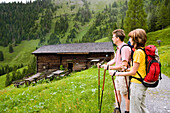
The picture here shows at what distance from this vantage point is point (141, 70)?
2182 mm

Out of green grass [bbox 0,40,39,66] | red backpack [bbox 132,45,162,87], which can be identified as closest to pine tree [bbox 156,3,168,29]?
red backpack [bbox 132,45,162,87]

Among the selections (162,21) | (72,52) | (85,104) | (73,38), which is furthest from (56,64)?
(73,38)

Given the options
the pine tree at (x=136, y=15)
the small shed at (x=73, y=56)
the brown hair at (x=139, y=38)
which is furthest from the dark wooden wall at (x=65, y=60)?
the pine tree at (x=136, y=15)

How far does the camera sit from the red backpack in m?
1.98

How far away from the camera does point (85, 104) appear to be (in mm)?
4129

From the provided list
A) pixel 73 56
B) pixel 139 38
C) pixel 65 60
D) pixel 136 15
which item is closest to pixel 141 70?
pixel 139 38

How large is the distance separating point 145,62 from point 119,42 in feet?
3.28

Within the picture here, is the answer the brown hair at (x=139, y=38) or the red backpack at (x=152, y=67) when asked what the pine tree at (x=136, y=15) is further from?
the red backpack at (x=152, y=67)

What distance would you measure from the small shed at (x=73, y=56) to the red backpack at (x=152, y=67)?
1691 cm

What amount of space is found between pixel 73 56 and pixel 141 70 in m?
19.9

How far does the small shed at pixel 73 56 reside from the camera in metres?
20.0

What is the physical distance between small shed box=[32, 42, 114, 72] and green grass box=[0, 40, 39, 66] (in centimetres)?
9134

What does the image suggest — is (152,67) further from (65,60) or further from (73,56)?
(65,60)

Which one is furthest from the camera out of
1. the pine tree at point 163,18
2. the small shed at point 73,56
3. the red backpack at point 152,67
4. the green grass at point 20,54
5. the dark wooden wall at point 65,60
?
the green grass at point 20,54
